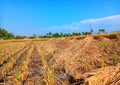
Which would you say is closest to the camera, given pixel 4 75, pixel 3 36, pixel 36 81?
Result: pixel 36 81

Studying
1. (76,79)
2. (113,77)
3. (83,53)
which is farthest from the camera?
(83,53)

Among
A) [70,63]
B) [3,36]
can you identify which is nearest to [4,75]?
[70,63]

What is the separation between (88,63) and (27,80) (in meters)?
2.61

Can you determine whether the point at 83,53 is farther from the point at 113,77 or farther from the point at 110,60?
the point at 113,77

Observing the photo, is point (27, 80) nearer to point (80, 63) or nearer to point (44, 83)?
point (44, 83)

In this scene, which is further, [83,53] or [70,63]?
[83,53]

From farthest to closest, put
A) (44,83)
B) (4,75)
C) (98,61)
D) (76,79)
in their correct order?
(98,61) → (4,75) → (44,83) → (76,79)

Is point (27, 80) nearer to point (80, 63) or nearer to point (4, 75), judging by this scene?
point (4, 75)

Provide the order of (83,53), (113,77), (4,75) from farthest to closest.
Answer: (83,53)
(4,75)
(113,77)

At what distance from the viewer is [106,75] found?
6070 mm

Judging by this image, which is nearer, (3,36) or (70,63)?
(70,63)

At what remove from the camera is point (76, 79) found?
21.9 ft

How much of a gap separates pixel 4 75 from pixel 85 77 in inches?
173

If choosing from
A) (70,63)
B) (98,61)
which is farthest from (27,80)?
(98,61)
